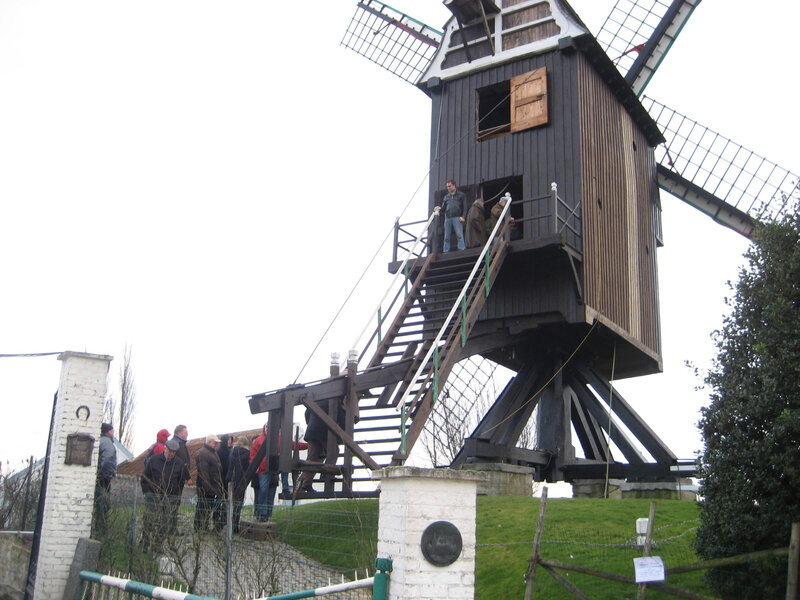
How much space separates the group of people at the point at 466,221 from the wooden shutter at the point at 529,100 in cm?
209

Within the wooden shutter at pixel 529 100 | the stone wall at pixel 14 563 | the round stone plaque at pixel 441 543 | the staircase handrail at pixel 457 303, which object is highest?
the wooden shutter at pixel 529 100

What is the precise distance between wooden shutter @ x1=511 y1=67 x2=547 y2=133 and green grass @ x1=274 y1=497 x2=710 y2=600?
7630mm

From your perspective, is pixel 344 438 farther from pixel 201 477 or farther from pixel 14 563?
pixel 14 563

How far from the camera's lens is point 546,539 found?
10781mm

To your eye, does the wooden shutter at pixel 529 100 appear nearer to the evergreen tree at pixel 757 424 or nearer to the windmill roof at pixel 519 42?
the windmill roof at pixel 519 42

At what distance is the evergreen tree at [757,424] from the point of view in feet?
25.3

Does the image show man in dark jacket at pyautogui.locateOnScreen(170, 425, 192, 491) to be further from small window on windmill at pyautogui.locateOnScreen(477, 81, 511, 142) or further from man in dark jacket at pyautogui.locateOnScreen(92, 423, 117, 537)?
small window on windmill at pyautogui.locateOnScreen(477, 81, 511, 142)

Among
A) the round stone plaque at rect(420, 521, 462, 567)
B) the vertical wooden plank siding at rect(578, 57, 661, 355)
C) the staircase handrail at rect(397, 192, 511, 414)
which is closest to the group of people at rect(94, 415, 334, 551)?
the staircase handrail at rect(397, 192, 511, 414)

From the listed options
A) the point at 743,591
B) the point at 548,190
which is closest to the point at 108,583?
the point at 743,591

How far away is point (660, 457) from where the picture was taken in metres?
16.8

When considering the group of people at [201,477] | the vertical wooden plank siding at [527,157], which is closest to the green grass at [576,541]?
the group of people at [201,477]

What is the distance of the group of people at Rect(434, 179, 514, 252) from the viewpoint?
15773 millimetres

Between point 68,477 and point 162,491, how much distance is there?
119 centimetres

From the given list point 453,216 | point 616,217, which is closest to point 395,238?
point 453,216
